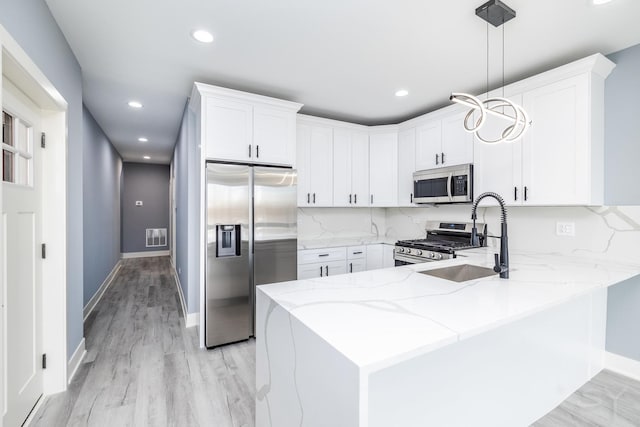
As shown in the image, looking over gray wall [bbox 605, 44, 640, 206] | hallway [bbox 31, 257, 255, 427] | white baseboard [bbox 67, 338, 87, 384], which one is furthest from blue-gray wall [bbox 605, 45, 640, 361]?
white baseboard [bbox 67, 338, 87, 384]

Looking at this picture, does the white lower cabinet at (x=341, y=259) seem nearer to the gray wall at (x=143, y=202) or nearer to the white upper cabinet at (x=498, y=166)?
the white upper cabinet at (x=498, y=166)

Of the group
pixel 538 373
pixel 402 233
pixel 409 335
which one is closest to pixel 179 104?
pixel 402 233

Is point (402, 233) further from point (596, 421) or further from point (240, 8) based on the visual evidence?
point (240, 8)

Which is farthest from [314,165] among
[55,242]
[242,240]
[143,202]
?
[143,202]

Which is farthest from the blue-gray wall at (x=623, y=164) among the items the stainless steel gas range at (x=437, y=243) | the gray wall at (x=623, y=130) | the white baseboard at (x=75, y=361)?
the white baseboard at (x=75, y=361)

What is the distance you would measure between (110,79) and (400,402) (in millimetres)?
3580

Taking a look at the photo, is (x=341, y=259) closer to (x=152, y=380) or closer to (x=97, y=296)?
(x=152, y=380)

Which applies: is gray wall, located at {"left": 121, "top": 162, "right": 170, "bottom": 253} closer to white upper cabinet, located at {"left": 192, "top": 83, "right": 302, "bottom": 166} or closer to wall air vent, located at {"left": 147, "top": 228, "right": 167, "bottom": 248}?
wall air vent, located at {"left": 147, "top": 228, "right": 167, "bottom": 248}

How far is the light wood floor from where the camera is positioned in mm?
1938

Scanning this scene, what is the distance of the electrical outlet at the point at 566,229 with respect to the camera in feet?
8.94

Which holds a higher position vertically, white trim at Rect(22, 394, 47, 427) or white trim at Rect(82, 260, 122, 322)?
white trim at Rect(82, 260, 122, 322)

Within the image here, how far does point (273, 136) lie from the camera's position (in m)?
3.21

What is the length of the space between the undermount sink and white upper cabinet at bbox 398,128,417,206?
1.84 meters

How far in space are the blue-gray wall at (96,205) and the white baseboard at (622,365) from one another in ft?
17.4
